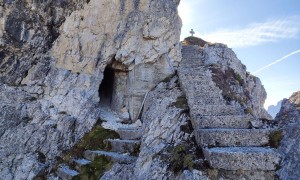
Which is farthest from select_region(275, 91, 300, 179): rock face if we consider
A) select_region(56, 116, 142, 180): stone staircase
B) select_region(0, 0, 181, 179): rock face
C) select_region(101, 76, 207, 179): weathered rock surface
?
select_region(0, 0, 181, 179): rock face

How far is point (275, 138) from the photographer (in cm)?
837

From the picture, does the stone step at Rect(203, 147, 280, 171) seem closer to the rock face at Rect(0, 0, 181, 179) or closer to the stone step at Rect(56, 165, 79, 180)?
the stone step at Rect(56, 165, 79, 180)

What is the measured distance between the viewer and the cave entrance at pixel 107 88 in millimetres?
18398

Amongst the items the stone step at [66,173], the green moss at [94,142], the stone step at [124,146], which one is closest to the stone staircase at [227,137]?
the stone step at [124,146]

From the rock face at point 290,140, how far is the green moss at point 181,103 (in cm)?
375

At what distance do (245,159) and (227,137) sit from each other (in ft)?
4.00

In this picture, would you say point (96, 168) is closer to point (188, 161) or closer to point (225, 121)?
point (188, 161)

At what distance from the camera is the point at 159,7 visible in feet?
55.5

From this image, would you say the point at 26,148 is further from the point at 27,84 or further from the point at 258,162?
the point at 258,162

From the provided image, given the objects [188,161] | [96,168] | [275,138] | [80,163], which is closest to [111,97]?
[80,163]

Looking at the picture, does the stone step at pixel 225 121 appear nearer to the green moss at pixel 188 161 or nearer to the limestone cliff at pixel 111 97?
the limestone cliff at pixel 111 97

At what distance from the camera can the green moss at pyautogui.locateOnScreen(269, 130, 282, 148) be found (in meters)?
8.21

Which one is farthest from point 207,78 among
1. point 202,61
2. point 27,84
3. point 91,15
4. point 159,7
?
point 27,84

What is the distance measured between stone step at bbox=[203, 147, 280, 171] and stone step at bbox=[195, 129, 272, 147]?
0.71m
